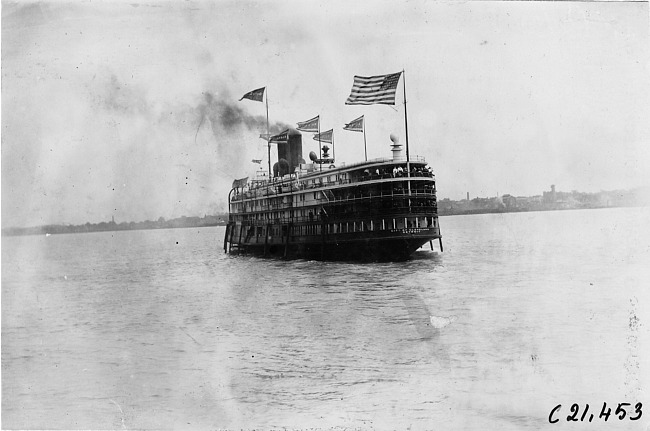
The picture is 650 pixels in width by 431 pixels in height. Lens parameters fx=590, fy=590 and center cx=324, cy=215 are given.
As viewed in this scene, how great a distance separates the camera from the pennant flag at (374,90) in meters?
14.1

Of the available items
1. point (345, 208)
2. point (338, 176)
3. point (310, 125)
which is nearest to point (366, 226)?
point (345, 208)

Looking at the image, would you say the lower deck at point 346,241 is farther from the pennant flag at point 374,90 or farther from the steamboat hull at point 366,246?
the pennant flag at point 374,90

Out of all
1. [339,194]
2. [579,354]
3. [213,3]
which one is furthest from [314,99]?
[339,194]

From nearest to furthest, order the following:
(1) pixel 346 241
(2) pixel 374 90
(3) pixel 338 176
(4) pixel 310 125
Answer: (2) pixel 374 90 < (4) pixel 310 125 < (1) pixel 346 241 < (3) pixel 338 176

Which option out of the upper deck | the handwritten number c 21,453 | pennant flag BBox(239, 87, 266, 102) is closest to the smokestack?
the upper deck

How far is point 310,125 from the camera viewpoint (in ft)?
53.3

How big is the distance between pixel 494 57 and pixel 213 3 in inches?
253

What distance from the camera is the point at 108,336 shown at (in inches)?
504

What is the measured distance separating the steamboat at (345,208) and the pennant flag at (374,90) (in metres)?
5.53

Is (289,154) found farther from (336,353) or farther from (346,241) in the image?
(336,353)

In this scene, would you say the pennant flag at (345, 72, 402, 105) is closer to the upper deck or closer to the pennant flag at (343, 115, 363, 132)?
the pennant flag at (343, 115, 363, 132)

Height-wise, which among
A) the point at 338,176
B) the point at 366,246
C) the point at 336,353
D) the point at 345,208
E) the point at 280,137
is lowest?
the point at 336,353

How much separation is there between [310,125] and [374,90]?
2493 millimetres

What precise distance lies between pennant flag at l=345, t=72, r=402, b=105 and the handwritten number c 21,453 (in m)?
7.95
